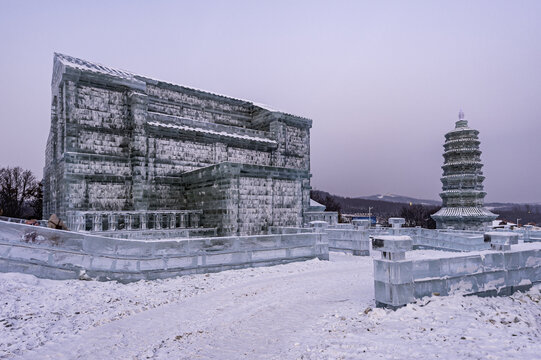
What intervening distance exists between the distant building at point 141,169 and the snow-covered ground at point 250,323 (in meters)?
8.32

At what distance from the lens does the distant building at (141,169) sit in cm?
1742

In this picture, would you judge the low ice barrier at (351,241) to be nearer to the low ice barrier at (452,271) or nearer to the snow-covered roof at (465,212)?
the low ice barrier at (452,271)

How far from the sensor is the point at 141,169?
19.4 meters

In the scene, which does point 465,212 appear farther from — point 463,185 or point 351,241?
point 351,241

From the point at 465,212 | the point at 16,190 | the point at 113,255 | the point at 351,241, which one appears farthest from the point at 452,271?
the point at 16,190

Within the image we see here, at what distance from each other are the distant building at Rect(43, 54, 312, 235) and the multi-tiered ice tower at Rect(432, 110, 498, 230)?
769 inches

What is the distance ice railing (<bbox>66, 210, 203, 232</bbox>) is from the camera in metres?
16.5

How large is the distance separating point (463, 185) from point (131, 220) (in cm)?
2981

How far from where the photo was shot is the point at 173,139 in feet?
68.6

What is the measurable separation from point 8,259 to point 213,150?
14600 mm

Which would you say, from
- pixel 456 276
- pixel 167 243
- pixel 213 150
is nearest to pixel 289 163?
pixel 213 150

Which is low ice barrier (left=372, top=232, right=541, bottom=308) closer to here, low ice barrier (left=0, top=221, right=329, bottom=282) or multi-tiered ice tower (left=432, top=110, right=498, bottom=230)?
low ice barrier (left=0, top=221, right=329, bottom=282)

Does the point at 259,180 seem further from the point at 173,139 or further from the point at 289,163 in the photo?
the point at 289,163

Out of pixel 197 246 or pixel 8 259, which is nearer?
pixel 8 259
